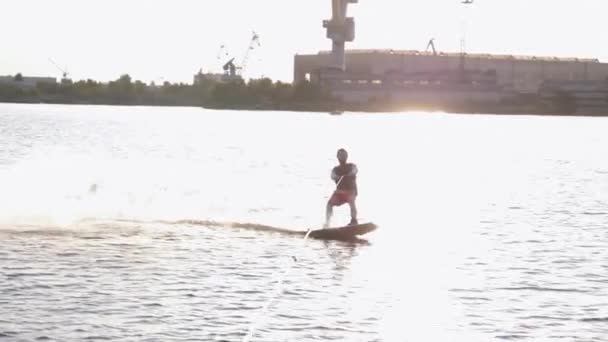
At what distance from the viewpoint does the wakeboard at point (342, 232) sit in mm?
39562

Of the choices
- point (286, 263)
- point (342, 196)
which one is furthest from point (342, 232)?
point (286, 263)

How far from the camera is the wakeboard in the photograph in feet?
130

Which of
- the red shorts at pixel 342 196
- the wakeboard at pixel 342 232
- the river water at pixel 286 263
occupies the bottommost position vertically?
the river water at pixel 286 263

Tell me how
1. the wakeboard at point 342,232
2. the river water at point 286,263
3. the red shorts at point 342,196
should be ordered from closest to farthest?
1. the river water at point 286,263
2. the red shorts at point 342,196
3. the wakeboard at point 342,232

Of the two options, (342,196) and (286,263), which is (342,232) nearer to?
(342,196)

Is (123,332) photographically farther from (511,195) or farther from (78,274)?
(511,195)

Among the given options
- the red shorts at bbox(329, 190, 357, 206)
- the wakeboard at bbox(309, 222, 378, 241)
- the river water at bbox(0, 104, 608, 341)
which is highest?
the red shorts at bbox(329, 190, 357, 206)

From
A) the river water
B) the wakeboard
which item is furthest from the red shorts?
the river water

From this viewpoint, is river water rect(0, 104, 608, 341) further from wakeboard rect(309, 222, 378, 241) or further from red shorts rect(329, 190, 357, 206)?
red shorts rect(329, 190, 357, 206)

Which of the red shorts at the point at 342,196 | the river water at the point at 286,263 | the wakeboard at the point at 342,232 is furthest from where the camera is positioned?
the wakeboard at the point at 342,232

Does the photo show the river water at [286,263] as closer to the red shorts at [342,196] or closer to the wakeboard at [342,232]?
the wakeboard at [342,232]

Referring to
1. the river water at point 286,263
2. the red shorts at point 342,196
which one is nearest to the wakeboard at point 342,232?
the river water at point 286,263

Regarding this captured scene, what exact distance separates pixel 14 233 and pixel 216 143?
12573 cm

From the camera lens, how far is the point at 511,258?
127 ft
